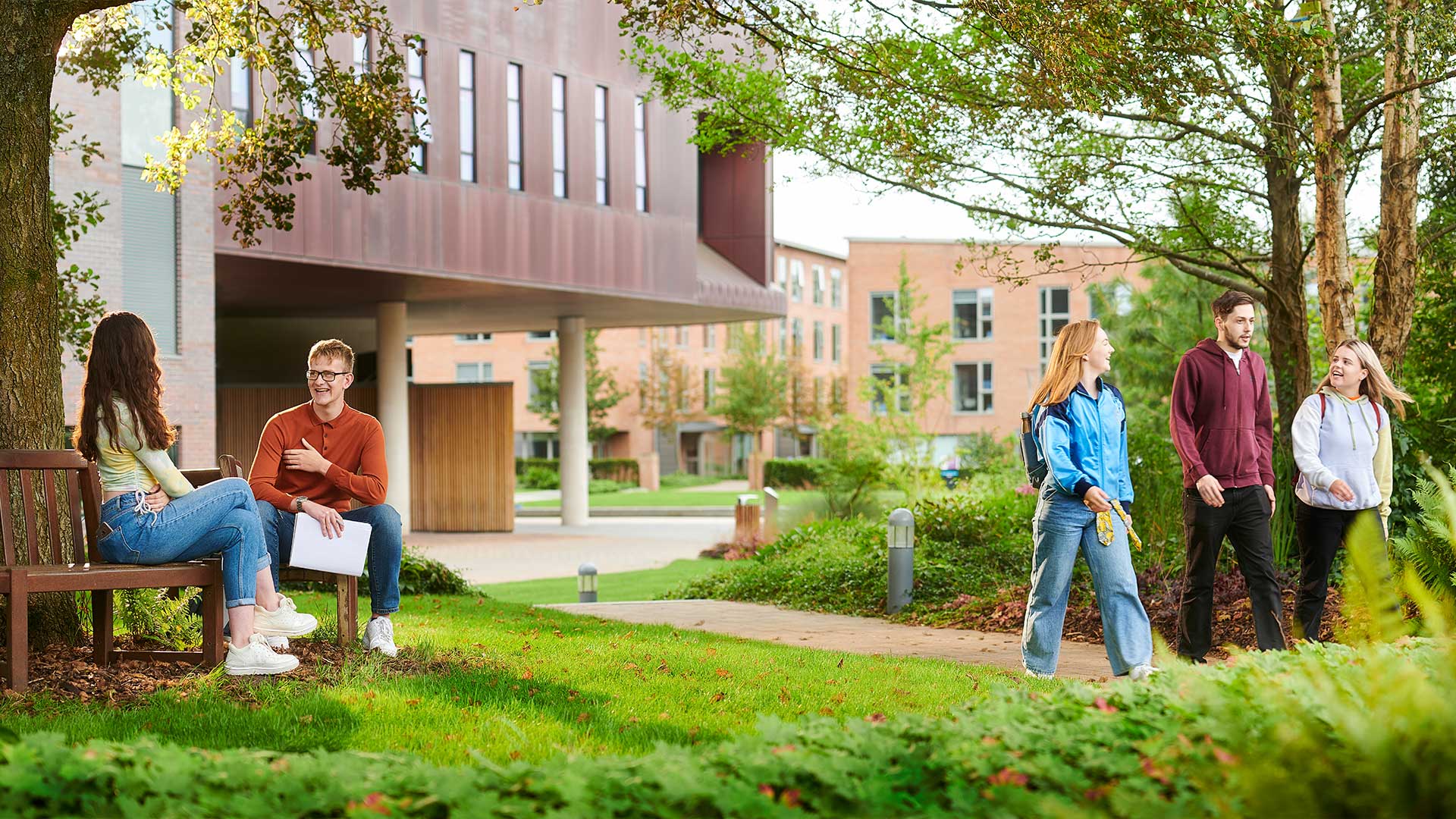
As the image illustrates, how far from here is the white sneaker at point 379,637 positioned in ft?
20.9

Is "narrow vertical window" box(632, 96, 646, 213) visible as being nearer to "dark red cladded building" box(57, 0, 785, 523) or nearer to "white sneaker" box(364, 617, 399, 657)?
"dark red cladded building" box(57, 0, 785, 523)

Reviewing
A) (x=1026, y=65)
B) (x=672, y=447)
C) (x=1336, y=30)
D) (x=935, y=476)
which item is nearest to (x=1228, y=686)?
(x=1026, y=65)

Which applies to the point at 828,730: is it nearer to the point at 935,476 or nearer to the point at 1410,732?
the point at 1410,732

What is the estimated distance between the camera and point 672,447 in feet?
216

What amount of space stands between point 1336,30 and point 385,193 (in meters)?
16.8

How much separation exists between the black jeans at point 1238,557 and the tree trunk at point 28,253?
216 inches

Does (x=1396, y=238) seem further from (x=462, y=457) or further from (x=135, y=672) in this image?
(x=462, y=457)

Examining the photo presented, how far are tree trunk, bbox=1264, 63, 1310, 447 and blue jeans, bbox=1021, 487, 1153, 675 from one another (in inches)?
190

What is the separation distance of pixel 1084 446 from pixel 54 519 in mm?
4742

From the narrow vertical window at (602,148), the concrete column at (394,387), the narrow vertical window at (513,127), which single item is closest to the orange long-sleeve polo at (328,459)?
the narrow vertical window at (513,127)

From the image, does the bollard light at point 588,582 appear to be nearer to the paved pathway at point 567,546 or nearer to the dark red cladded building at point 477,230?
the paved pathway at point 567,546

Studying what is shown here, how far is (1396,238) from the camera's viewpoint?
33.0ft

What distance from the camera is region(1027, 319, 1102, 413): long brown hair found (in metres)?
6.28

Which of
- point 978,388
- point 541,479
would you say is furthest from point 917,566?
point 978,388
